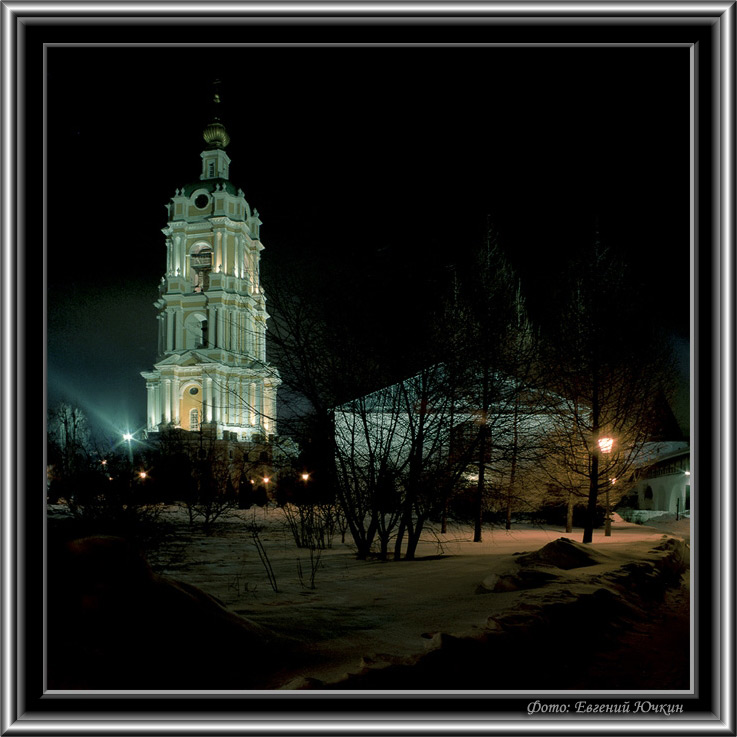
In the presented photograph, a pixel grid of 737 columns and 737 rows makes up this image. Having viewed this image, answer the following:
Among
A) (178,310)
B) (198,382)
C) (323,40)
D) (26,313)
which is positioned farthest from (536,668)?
(178,310)

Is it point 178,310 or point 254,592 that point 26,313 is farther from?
point 178,310

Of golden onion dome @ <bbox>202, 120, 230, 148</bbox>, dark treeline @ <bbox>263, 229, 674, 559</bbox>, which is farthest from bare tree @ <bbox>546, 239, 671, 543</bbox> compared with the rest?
golden onion dome @ <bbox>202, 120, 230, 148</bbox>

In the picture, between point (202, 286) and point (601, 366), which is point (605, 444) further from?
point (202, 286)

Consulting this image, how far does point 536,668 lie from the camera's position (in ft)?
15.4

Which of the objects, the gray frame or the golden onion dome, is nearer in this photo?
the gray frame

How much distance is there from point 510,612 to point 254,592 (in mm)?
3335

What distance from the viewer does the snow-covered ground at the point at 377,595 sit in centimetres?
464

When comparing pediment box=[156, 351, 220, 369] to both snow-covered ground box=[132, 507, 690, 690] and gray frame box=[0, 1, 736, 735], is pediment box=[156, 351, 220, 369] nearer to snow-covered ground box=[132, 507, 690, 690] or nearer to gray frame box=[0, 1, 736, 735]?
snow-covered ground box=[132, 507, 690, 690]

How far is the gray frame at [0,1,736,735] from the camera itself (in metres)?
3.64

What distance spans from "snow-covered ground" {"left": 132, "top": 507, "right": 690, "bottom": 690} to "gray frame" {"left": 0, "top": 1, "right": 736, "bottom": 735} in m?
0.48

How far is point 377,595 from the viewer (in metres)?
7.19
